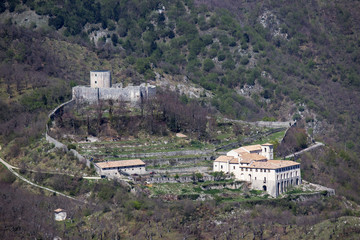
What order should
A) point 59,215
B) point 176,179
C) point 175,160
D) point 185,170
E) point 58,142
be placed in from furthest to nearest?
point 58,142 < point 175,160 < point 185,170 < point 176,179 < point 59,215

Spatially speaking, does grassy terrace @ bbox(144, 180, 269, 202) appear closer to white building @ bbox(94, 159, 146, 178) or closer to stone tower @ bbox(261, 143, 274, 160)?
white building @ bbox(94, 159, 146, 178)

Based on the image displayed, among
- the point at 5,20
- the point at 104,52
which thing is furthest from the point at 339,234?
the point at 5,20

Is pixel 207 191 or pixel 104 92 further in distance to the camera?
pixel 104 92

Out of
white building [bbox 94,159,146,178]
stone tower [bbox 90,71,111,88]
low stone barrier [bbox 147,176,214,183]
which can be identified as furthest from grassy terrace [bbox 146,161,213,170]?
stone tower [bbox 90,71,111,88]

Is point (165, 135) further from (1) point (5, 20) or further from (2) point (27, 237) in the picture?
(1) point (5, 20)

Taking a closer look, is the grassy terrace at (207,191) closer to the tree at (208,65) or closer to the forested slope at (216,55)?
the forested slope at (216,55)

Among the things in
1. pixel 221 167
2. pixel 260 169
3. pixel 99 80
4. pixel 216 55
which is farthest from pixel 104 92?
pixel 216 55

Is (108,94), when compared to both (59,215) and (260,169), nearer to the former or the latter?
Answer: (260,169)
